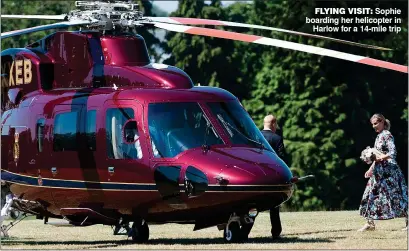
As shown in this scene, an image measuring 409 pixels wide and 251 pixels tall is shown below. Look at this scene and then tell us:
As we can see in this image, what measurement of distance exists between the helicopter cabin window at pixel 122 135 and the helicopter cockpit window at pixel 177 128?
0.30 meters

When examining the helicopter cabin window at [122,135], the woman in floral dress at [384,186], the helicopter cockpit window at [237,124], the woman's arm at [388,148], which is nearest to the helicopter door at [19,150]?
the helicopter cabin window at [122,135]


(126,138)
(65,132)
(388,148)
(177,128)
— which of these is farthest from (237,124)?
(388,148)

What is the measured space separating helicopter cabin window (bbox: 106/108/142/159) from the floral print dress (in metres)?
4.23

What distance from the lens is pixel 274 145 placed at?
761 inches

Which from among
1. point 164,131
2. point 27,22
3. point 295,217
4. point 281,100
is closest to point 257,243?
point 164,131

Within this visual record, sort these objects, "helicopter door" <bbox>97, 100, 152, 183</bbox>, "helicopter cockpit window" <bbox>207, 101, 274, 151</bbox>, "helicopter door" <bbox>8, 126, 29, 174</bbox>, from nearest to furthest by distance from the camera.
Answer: "helicopter door" <bbox>97, 100, 152, 183</bbox> < "helicopter cockpit window" <bbox>207, 101, 274, 151</bbox> < "helicopter door" <bbox>8, 126, 29, 174</bbox>

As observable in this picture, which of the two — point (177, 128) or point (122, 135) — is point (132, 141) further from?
point (177, 128)

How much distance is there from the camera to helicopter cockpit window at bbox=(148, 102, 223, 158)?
17.4 m

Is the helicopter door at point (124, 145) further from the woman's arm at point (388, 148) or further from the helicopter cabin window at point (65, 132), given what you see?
the woman's arm at point (388, 148)

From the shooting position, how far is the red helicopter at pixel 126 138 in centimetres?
1711

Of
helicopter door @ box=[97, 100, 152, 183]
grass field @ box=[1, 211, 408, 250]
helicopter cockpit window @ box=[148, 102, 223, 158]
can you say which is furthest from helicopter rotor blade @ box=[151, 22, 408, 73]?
grass field @ box=[1, 211, 408, 250]

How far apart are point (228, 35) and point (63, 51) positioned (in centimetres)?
344

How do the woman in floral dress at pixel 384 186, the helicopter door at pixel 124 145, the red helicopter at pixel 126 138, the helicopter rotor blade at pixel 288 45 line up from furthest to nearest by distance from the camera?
the woman in floral dress at pixel 384 186
the helicopter door at pixel 124 145
the red helicopter at pixel 126 138
the helicopter rotor blade at pixel 288 45

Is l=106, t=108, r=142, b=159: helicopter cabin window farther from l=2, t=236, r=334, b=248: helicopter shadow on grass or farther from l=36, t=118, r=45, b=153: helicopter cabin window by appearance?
l=36, t=118, r=45, b=153: helicopter cabin window
